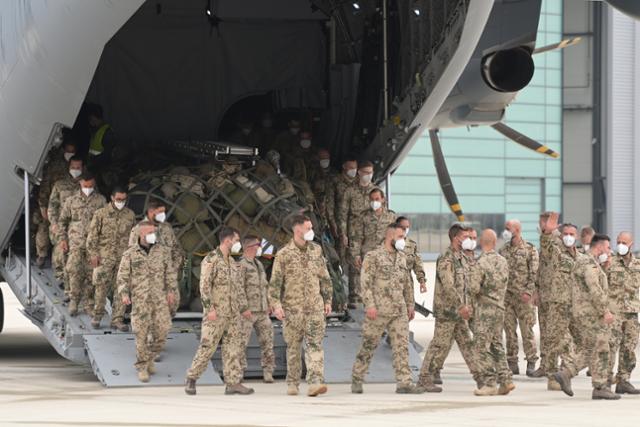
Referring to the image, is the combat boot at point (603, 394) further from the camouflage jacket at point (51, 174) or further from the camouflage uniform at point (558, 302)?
the camouflage jacket at point (51, 174)

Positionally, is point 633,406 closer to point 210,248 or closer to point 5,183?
point 210,248

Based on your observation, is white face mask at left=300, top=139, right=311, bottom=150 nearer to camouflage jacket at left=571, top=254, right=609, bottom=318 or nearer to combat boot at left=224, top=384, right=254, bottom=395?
combat boot at left=224, top=384, right=254, bottom=395

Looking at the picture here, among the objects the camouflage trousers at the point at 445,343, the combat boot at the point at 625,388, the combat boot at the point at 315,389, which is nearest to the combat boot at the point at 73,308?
the combat boot at the point at 315,389

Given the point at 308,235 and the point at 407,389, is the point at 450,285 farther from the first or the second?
the point at 308,235

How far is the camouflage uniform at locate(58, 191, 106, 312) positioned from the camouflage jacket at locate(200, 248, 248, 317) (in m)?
2.11

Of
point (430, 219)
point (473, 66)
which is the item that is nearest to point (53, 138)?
point (473, 66)

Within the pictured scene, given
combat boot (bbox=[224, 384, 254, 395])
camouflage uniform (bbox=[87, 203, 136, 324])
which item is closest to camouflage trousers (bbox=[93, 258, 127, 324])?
camouflage uniform (bbox=[87, 203, 136, 324])

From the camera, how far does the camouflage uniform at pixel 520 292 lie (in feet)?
42.9

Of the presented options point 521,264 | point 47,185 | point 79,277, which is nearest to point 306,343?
point 79,277

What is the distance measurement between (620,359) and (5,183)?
6560 mm

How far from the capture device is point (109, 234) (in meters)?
12.8

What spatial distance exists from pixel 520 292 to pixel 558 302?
1065 millimetres

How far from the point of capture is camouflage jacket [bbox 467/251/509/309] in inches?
434

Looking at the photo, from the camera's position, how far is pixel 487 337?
11.0 meters
